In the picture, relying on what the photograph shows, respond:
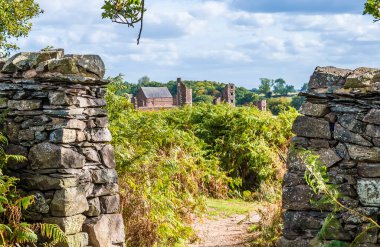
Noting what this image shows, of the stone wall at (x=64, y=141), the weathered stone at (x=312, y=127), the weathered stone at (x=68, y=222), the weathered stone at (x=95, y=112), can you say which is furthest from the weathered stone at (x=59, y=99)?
the weathered stone at (x=312, y=127)

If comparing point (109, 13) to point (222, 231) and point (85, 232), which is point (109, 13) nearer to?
point (85, 232)

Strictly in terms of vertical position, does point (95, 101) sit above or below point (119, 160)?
above

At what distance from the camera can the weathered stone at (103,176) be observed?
7121mm

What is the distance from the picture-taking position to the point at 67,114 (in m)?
6.83

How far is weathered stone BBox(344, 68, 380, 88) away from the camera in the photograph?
627cm

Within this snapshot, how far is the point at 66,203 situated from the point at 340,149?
9.28ft

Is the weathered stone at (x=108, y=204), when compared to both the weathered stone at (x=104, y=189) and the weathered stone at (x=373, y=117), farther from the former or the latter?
the weathered stone at (x=373, y=117)

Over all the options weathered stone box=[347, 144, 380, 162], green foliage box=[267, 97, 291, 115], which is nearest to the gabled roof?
green foliage box=[267, 97, 291, 115]

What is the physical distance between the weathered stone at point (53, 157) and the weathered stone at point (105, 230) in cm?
65

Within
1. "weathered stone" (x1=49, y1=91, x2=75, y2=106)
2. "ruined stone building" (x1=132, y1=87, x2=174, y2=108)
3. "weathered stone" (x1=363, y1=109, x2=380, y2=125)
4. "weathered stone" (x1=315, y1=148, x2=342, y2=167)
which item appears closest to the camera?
"weathered stone" (x1=363, y1=109, x2=380, y2=125)

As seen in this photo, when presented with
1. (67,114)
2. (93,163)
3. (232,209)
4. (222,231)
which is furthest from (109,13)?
(232,209)

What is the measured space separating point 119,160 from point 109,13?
10.8 ft

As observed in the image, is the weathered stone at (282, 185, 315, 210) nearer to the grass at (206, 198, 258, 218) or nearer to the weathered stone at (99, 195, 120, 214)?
the weathered stone at (99, 195, 120, 214)

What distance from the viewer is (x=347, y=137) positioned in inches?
245
